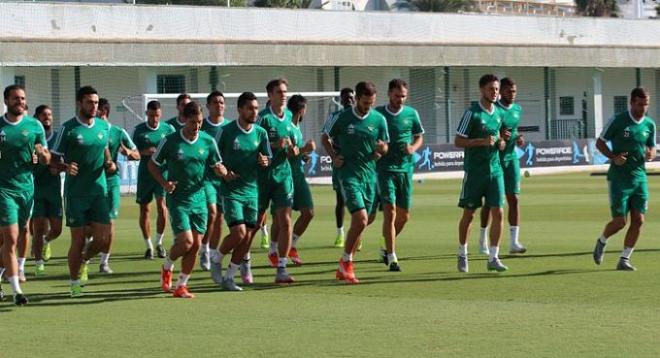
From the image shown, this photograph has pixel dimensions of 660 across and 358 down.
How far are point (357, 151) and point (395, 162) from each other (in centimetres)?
92

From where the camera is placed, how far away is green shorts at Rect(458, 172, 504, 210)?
619 inches

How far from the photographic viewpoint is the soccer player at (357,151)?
1512cm

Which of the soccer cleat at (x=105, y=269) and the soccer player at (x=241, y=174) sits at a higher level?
the soccer player at (x=241, y=174)

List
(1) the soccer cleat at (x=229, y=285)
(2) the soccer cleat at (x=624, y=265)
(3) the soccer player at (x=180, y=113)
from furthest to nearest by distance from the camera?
(3) the soccer player at (x=180, y=113), (2) the soccer cleat at (x=624, y=265), (1) the soccer cleat at (x=229, y=285)

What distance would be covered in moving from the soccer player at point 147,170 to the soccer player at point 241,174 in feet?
12.9

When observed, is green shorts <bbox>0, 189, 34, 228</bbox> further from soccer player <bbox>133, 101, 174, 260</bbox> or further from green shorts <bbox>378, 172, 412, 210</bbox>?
soccer player <bbox>133, 101, 174, 260</bbox>

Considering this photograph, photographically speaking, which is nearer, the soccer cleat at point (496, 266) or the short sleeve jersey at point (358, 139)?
the short sleeve jersey at point (358, 139)

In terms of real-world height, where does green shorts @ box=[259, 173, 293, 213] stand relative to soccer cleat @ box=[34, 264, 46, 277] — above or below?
above

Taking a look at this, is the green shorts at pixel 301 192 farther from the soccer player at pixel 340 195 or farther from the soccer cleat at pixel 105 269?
the soccer cleat at pixel 105 269

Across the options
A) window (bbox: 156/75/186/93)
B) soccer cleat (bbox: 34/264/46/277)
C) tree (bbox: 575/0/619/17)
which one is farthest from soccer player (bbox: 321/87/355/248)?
tree (bbox: 575/0/619/17)

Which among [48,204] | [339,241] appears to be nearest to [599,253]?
[339,241]

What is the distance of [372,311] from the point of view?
40.2 ft

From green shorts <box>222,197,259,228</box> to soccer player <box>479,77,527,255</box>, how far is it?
370 centimetres

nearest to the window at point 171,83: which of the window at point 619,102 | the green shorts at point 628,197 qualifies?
the window at point 619,102
